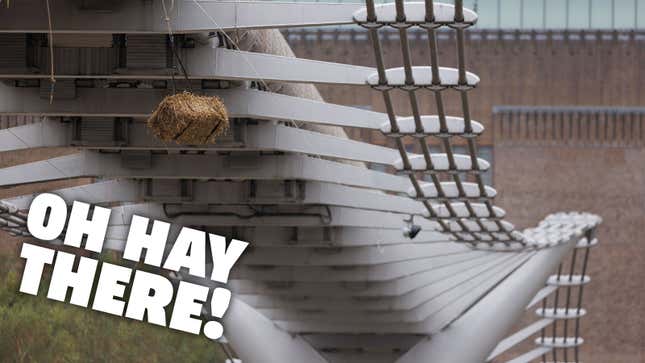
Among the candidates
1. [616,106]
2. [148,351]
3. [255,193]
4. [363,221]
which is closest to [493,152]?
[616,106]

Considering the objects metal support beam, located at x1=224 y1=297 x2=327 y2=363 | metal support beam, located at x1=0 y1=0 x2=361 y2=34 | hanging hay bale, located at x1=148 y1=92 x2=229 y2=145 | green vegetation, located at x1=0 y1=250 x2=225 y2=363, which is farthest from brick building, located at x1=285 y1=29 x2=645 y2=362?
hanging hay bale, located at x1=148 y1=92 x2=229 y2=145

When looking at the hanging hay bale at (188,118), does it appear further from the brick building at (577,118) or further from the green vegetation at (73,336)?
the brick building at (577,118)

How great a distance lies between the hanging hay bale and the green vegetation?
29.6 meters

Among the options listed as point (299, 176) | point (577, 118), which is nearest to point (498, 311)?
point (299, 176)

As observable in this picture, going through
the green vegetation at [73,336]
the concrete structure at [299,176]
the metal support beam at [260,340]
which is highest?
the concrete structure at [299,176]

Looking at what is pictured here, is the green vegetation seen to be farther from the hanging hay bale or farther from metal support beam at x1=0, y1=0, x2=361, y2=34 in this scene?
the hanging hay bale

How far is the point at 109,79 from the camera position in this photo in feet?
57.7

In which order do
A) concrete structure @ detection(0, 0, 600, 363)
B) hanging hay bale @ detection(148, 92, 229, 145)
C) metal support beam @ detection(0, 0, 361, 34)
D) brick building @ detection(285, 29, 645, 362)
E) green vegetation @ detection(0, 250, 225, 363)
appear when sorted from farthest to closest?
1. brick building @ detection(285, 29, 645, 362)
2. green vegetation @ detection(0, 250, 225, 363)
3. concrete structure @ detection(0, 0, 600, 363)
4. metal support beam @ detection(0, 0, 361, 34)
5. hanging hay bale @ detection(148, 92, 229, 145)

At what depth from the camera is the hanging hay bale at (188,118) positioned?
12.1 metres

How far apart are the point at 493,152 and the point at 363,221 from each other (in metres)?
30.1

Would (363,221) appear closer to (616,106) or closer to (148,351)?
(148,351)

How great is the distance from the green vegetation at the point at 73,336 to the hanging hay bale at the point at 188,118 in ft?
97.1

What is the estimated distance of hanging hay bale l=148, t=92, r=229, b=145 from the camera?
1212 centimetres

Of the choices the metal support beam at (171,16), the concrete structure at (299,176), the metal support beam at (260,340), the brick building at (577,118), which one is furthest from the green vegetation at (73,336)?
the metal support beam at (171,16)
